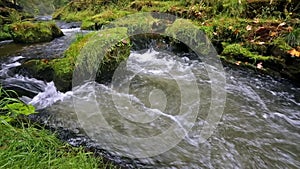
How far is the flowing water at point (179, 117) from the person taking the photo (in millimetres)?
2750

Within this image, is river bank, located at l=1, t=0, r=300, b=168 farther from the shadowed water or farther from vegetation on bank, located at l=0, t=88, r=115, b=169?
vegetation on bank, located at l=0, t=88, r=115, b=169

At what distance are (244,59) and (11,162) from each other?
5225 millimetres

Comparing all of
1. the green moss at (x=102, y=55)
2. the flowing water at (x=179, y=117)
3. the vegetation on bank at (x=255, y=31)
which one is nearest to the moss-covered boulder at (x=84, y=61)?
the green moss at (x=102, y=55)

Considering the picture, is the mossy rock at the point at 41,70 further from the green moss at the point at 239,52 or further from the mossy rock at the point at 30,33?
the green moss at the point at 239,52

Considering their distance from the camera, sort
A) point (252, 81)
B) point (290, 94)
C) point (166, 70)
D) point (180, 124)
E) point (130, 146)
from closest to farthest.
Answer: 1. point (130, 146)
2. point (180, 124)
3. point (290, 94)
4. point (252, 81)
5. point (166, 70)

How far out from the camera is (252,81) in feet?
16.0

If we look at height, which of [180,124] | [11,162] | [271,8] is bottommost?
[180,124]

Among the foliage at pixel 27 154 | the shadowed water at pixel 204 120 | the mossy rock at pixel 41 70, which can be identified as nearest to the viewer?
the foliage at pixel 27 154

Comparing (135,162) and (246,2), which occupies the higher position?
(246,2)

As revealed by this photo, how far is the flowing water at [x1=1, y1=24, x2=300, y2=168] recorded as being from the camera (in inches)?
108

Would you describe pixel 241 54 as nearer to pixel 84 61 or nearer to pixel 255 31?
pixel 255 31

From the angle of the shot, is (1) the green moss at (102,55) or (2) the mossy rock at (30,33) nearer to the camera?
(1) the green moss at (102,55)

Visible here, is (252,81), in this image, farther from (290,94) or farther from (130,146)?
(130,146)

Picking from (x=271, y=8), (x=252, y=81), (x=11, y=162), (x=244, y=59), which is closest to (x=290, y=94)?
(x=252, y=81)
